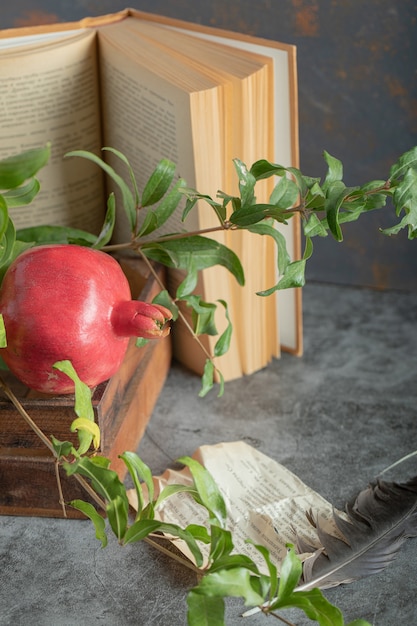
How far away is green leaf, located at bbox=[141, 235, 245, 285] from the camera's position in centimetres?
77

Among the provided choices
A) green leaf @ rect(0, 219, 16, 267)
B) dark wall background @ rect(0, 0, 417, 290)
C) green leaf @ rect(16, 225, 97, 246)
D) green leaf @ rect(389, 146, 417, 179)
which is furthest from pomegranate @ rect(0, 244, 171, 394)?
dark wall background @ rect(0, 0, 417, 290)

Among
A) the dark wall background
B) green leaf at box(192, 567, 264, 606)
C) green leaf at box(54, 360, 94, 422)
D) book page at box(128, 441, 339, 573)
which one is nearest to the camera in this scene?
green leaf at box(192, 567, 264, 606)

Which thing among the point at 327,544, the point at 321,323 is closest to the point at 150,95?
the point at 321,323

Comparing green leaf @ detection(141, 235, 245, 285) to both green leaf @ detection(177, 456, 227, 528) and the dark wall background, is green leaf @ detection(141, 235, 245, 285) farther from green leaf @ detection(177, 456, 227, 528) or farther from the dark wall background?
the dark wall background

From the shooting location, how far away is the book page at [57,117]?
90 cm

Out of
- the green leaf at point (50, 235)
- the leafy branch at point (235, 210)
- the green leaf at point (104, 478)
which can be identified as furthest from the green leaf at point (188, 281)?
the green leaf at point (104, 478)

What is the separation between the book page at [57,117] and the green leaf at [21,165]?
0.35 m

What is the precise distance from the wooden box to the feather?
0.19 meters

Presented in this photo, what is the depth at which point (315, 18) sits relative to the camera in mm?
1043

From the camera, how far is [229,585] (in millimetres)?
529

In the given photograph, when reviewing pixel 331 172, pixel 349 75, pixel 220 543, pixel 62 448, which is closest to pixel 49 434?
pixel 62 448

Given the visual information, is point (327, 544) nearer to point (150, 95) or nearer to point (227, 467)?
point (227, 467)

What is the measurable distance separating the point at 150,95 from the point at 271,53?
0.12 meters

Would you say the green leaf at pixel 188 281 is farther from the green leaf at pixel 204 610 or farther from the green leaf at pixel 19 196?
the green leaf at pixel 204 610
